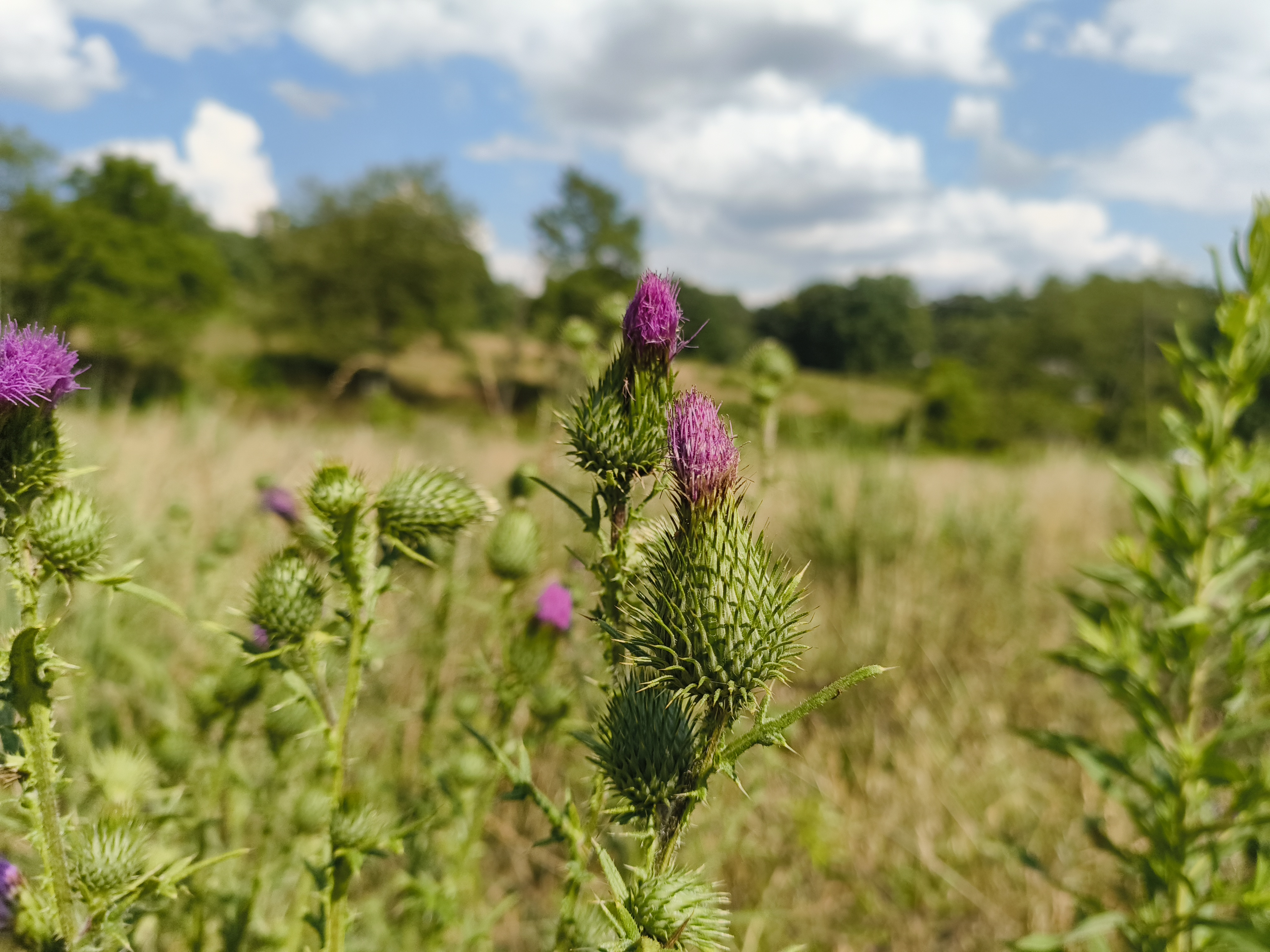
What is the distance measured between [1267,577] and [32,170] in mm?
24461

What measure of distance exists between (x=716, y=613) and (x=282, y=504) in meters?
2.49

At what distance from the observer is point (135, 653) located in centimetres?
324

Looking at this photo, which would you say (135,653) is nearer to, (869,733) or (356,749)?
(356,749)

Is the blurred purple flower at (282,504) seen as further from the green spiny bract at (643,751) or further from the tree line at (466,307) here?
the tree line at (466,307)

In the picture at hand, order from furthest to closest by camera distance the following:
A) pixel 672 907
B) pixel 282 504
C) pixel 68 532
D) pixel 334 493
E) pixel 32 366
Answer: pixel 282 504 → pixel 334 493 → pixel 68 532 → pixel 32 366 → pixel 672 907

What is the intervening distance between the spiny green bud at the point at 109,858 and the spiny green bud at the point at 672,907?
2.91 ft

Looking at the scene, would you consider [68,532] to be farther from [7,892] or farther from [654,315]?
[654,315]

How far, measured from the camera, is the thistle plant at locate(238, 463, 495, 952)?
1453 mm

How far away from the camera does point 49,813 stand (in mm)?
1158

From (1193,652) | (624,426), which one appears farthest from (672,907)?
(1193,652)

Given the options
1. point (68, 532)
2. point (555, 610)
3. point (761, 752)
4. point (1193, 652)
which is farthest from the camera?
point (761, 752)

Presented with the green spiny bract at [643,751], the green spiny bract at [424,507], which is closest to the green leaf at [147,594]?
the green spiny bract at [424,507]

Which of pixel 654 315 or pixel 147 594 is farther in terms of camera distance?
pixel 654 315

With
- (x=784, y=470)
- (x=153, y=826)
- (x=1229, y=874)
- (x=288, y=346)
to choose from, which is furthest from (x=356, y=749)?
(x=288, y=346)
